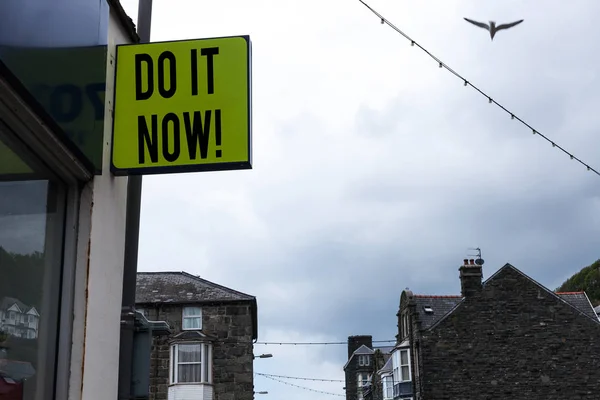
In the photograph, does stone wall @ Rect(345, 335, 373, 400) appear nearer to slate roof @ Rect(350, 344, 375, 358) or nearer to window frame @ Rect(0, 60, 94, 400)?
slate roof @ Rect(350, 344, 375, 358)

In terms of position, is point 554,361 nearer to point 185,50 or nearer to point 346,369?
point 185,50

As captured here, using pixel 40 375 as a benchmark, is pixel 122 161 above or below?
above

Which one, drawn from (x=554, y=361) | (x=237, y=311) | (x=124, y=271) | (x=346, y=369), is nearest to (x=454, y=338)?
(x=554, y=361)

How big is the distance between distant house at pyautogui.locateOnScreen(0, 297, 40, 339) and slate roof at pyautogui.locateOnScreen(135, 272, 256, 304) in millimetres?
23729

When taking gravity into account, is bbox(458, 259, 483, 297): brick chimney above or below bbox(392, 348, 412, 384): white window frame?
above

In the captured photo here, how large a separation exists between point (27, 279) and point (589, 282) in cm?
5478

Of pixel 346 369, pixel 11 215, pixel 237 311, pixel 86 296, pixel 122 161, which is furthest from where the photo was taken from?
pixel 346 369

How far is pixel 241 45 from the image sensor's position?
4.10 m

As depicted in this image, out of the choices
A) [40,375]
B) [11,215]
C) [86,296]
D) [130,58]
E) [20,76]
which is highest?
[130,58]

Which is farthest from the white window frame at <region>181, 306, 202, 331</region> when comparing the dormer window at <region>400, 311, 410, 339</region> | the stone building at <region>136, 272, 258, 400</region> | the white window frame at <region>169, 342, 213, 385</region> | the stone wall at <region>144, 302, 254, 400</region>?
the dormer window at <region>400, 311, 410, 339</region>

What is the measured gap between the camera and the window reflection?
3.09 meters

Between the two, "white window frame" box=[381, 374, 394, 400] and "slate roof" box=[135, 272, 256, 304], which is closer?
"slate roof" box=[135, 272, 256, 304]

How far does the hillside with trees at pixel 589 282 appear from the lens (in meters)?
52.6

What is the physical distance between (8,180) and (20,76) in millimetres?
542
